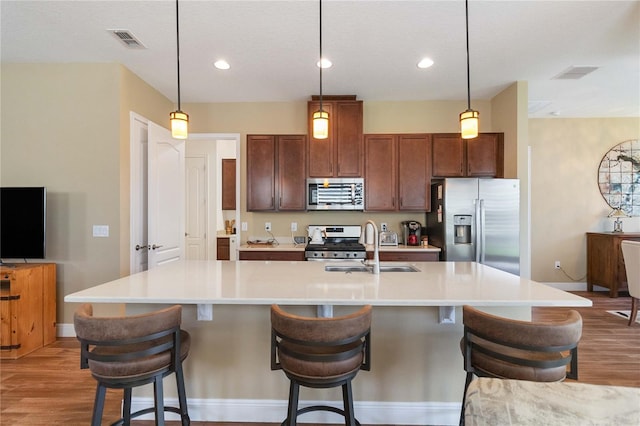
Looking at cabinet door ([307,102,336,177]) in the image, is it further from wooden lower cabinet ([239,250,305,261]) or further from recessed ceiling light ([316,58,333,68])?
wooden lower cabinet ([239,250,305,261])

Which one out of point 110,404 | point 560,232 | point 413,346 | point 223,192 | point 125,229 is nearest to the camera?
point 413,346

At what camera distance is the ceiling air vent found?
275 centimetres

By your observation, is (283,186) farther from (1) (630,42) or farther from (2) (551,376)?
(1) (630,42)

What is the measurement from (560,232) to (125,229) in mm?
6312

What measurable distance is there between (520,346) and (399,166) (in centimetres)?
306

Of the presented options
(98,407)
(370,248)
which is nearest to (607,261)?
(370,248)

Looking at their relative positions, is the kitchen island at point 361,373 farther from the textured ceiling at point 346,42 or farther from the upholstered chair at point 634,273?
the upholstered chair at point 634,273

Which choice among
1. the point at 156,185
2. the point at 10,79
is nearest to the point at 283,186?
the point at 156,185

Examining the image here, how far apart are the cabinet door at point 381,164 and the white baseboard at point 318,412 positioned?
259cm

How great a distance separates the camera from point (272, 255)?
12.9 feet

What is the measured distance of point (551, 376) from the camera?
1.39 meters

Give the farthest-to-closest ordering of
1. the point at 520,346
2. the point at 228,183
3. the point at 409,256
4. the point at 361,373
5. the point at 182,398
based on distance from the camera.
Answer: the point at 228,183 → the point at 409,256 → the point at 361,373 → the point at 182,398 → the point at 520,346

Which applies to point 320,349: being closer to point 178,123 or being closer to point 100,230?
point 178,123

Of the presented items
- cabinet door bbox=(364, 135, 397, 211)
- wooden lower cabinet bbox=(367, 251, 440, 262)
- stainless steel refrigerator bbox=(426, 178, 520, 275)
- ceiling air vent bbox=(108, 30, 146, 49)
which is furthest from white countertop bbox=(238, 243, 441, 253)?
ceiling air vent bbox=(108, 30, 146, 49)
